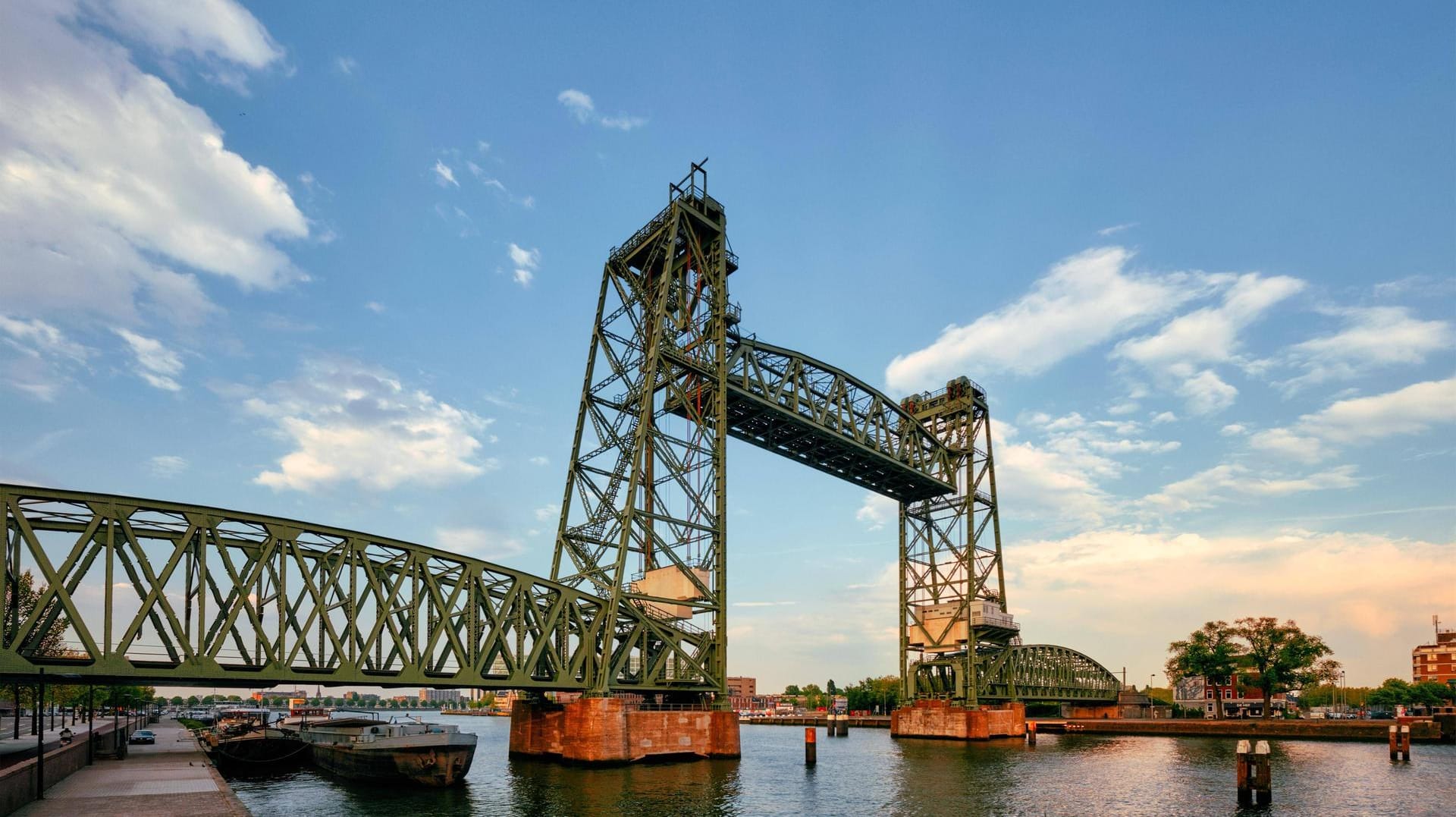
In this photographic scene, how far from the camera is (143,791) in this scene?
2955 centimetres

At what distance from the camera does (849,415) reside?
234 feet

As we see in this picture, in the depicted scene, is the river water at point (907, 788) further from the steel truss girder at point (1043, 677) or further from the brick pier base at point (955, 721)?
the steel truss girder at point (1043, 677)

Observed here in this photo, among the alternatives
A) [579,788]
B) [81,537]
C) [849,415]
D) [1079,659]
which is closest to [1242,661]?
[1079,659]

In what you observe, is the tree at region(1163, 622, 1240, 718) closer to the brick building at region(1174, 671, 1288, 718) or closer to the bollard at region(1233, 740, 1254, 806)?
the brick building at region(1174, 671, 1288, 718)

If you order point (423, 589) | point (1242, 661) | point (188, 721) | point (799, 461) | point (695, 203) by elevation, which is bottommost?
point (188, 721)

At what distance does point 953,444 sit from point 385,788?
6001 centimetres

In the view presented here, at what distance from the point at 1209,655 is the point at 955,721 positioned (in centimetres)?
3584

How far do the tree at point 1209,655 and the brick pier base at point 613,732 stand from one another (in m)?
67.0

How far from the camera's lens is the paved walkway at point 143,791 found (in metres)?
25.3

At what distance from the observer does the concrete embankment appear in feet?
266

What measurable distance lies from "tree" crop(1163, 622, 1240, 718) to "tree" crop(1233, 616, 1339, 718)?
1.82 metres

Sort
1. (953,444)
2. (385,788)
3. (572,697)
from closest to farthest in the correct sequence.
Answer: (385,788), (572,697), (953,444)

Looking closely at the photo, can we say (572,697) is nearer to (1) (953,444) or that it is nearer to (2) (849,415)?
(2) (849,415)

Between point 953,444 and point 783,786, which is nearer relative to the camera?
point 783,786
